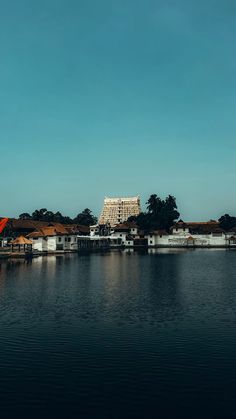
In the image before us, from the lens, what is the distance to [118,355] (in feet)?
80.5

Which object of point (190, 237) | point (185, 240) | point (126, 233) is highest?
point (126, 233)

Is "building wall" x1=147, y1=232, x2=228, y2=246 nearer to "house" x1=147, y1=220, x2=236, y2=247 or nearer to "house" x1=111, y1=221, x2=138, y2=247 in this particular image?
"house" x1=147, y1=220, x2=236, y2=247

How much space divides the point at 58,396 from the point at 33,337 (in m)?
10.3

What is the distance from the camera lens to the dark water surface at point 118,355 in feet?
58.5

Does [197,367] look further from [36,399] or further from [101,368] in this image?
[36,399]

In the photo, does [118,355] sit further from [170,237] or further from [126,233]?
[170,237]

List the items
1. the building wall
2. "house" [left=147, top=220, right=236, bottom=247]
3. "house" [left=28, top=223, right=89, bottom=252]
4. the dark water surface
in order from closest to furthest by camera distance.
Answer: the dark water surface, "house" [left=28, top=223, right=89, bottom=252], "house" [left=147, top=220, right=236, bottom=247], the building wall

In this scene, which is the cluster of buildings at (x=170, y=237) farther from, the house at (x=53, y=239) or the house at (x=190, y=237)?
the house at (x=53, y=239)

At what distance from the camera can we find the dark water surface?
17844 millimetres

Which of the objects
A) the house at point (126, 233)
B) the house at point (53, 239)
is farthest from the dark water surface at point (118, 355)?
the house at point (126, 233)

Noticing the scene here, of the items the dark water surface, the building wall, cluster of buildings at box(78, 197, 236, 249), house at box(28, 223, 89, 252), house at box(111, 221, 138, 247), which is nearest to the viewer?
the dark water surface

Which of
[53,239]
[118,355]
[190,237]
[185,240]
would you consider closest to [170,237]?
[185,240]

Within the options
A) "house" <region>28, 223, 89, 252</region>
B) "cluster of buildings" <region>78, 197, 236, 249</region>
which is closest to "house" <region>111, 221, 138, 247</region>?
"cluster of buildings" <region>78, 197, 236, 249</region>

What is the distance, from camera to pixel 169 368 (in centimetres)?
2223
